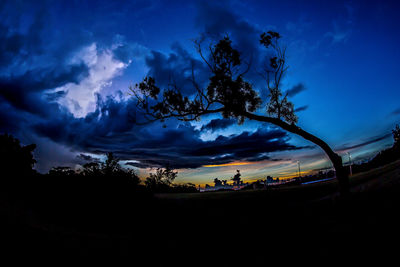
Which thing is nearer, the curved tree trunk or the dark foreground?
the dark foreground

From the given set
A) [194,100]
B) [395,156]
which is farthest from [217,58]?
[395,156]

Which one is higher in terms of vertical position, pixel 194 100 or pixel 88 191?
pixel 194 100

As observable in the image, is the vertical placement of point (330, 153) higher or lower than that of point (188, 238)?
higher

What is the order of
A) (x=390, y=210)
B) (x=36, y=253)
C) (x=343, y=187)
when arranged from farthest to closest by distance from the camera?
(x=343, y=187), (x=390, y=210), (x=36, y=253)

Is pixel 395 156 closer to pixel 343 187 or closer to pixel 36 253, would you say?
pixel 343 187

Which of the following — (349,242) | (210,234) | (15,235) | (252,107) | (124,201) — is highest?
(252,107)

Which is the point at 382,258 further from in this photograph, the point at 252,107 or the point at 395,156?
the point at 395,156

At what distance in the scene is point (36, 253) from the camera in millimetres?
2490

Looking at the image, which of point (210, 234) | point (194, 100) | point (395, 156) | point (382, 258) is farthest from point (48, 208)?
point (395, 156)

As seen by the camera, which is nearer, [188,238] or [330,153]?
[188,238]

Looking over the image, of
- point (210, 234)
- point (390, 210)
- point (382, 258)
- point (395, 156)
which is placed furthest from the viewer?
point (395, 156)

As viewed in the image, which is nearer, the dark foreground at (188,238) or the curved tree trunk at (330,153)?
the dark foreground at (188,238)

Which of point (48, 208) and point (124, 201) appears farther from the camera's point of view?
point (124, 201)

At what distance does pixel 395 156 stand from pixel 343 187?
Answer: 136ft
